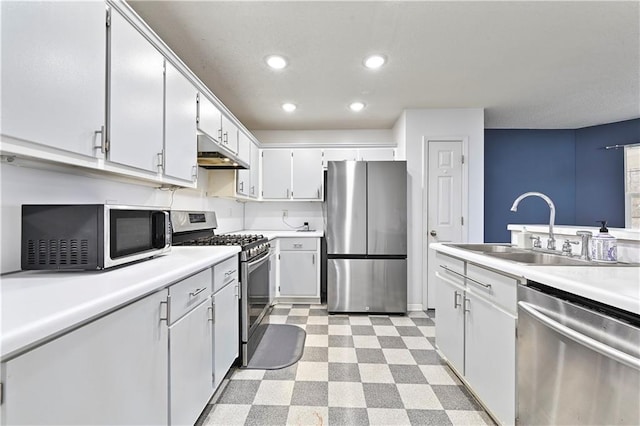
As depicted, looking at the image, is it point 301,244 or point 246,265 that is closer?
point 246,265

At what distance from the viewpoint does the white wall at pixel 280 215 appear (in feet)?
14.4

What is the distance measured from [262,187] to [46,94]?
10.2 feet

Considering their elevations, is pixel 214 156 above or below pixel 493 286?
above

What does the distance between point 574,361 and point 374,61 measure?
230cm

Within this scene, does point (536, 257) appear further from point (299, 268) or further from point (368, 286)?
point (299, 268)

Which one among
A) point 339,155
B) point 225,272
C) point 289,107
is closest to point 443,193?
point 339,155

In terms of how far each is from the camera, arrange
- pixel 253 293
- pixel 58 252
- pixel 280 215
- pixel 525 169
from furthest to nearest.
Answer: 1. pixel 525 169
2. pixel 280 215
3. pixel 253 293
4. pixel 58 252

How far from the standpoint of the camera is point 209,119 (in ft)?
7.83

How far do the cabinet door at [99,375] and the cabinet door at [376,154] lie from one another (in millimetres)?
3288

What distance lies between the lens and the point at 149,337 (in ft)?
3.59

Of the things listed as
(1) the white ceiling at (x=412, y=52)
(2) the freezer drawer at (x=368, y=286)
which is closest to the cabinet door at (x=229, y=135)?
(1) the white ceiling at (x=412, y=52)

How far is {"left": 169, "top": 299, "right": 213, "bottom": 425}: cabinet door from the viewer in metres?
1.26

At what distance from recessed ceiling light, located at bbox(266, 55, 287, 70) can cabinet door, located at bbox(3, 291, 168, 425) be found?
1.97 metres

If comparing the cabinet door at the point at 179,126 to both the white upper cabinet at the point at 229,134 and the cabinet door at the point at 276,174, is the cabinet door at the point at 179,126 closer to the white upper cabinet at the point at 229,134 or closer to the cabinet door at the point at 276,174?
the white upper cabinet at the point at 229,134
